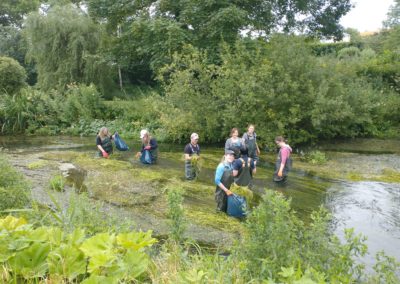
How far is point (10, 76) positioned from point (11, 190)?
63.0 feet

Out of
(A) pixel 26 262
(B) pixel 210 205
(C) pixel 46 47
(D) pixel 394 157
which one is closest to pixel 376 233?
(B) pixel 210 205

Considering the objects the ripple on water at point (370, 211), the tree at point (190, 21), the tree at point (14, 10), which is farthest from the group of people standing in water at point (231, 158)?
the tree at point (14, 10)

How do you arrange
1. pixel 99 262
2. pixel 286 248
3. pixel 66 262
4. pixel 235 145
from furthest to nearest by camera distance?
pixel 235 145
pixel 286 248
pixel 66 262
pixel 99 262

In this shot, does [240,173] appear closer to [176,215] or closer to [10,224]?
[176,215]

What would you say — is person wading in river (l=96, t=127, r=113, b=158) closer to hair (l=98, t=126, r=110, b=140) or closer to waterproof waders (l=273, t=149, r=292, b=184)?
hair (l=98, t=126, r=110, b=140)

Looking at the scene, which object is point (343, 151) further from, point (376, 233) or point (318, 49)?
point (318, 49)

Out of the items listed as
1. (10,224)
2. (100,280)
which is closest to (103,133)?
(10,224)

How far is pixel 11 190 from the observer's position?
6043 millimetres

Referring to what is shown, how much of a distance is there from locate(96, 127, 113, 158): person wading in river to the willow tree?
42.2 feet

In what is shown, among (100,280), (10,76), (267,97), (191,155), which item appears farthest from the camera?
(10,76)

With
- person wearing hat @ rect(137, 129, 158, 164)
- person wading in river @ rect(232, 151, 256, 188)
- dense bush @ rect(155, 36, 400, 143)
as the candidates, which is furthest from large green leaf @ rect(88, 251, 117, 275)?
dense bush @ rect(155, 36, 400, 143)

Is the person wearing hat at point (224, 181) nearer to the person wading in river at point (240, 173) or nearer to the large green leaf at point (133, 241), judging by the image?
the person wading in river at point (240, 173)

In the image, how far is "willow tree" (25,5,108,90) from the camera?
2575 centimetres

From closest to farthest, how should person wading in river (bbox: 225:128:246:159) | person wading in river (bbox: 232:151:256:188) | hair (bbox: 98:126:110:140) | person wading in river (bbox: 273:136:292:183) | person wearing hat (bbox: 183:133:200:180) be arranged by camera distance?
1. person wading in river (bbox: 232:151:256:188)
2. person wading in river (bbox: 225:128:246:159)
3. person wading in river (bbox: 273:136:292:183)
4. person wearing hat (bbox: 183:133:200:180)
5. hair (bbox: 98:126:110:140)
